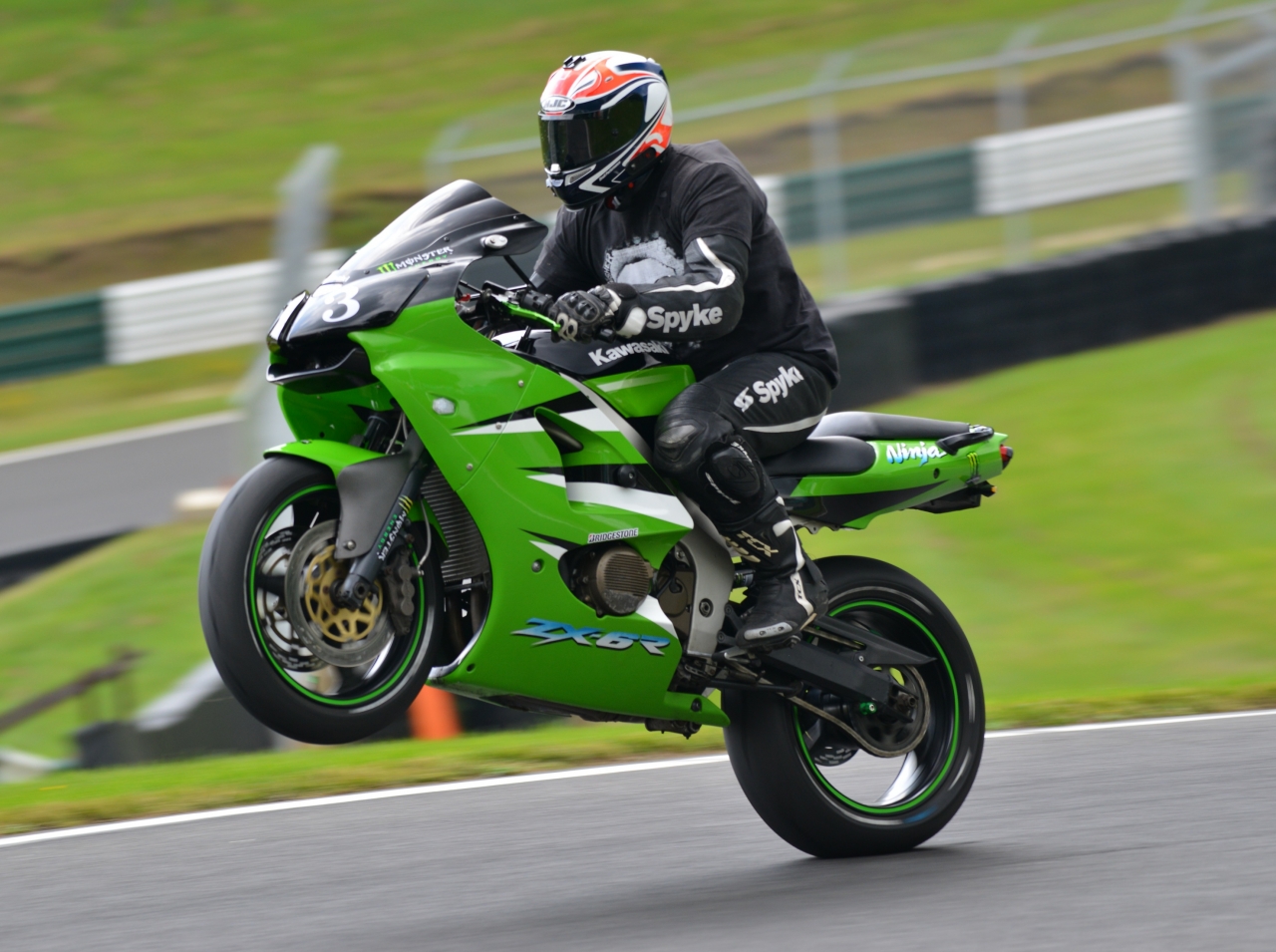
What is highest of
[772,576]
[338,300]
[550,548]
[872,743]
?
[338,300]

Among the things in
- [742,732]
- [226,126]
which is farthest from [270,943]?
[226,126]

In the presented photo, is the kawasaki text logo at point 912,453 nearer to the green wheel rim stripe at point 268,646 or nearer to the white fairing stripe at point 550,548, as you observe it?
the white fairing stripe at point 550,548

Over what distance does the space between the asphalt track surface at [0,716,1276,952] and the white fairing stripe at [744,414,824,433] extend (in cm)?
121

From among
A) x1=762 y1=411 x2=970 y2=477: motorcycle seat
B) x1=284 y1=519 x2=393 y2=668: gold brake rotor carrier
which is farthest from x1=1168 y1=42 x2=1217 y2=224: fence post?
x1=284 y1=519 x2=393 y2=668: gold brake rotor carrier

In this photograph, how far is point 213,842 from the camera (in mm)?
5367

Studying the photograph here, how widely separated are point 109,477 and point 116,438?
1040 millimetres

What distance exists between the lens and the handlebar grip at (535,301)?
4375mm

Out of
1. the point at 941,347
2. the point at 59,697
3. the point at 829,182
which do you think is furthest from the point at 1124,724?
the point at 829,182

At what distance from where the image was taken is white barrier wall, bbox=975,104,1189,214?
14352 mm

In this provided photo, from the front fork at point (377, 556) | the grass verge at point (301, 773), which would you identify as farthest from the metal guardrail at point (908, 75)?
the front fork at point (377, 556)

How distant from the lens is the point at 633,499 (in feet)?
15.0

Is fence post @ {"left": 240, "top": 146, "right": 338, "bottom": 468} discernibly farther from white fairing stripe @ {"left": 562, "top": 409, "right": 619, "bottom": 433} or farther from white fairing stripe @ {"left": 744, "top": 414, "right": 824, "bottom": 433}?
white fairing stripe @ {"left": 562, "top": 409, "right": 619, "bottom": 433}

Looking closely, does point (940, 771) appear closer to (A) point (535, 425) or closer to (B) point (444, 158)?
(A) point (535, 425)

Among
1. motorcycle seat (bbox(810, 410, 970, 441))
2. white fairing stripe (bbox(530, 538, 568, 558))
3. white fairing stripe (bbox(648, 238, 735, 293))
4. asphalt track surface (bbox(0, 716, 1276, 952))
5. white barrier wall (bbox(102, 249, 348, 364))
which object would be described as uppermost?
white fairing stripe (bbox(648, 238, 735, 293))
